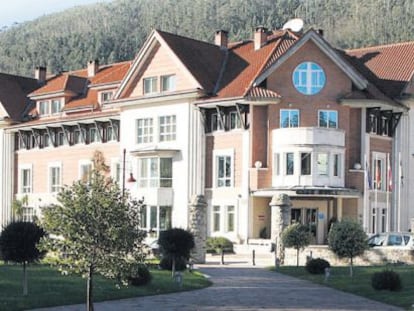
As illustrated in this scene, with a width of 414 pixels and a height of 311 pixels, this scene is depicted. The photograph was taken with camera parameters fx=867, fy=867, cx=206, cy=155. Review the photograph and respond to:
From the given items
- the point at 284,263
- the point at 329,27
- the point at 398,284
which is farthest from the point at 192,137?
the point at 329,27

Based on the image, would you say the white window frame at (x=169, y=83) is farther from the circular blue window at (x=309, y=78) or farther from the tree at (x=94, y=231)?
the tree at (x=94, y=231)

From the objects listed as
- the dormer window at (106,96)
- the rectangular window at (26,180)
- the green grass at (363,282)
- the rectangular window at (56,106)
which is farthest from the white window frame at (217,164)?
the rectangular window at (26,180)

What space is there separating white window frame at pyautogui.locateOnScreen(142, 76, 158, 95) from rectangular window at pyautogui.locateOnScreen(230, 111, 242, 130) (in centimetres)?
595

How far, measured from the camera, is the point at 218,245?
48938mm

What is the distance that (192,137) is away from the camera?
5416 centimetres

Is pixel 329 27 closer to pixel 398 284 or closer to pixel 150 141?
pixel 150 141

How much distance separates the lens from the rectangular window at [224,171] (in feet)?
173

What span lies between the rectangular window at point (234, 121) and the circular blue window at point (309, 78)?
4.11 metres

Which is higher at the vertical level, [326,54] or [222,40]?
[222,40]

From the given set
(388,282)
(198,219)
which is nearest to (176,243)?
(198,219)

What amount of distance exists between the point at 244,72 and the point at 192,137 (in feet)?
17.1

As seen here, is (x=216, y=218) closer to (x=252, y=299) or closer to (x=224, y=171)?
(x=224, y=171)

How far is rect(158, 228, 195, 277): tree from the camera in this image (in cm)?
3091

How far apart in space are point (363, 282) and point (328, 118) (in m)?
24.8
